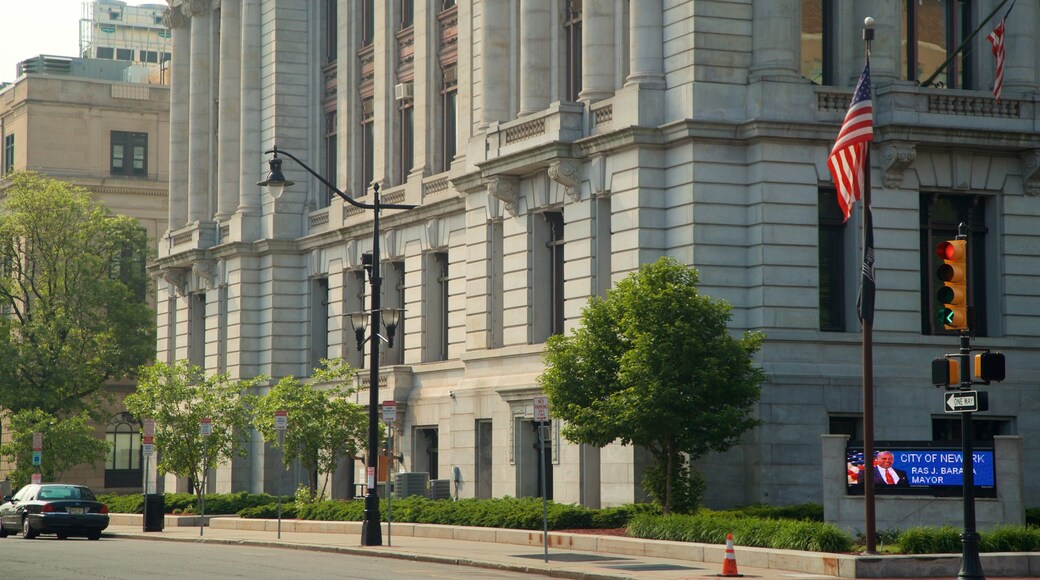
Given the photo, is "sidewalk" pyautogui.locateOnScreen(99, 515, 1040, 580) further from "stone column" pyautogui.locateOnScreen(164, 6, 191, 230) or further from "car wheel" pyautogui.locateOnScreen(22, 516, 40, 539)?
"stone column" pyautogui.locateOnScreen(164, 6, 191, 230)

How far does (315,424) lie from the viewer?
5338 cm

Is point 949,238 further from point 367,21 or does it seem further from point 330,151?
point 330,151

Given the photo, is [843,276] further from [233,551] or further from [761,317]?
[233,551]

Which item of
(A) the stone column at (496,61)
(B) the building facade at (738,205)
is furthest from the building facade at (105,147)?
(A) the stone column at (496,61)

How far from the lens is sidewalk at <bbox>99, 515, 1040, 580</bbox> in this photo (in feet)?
96.2

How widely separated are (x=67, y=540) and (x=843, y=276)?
72.7 feet

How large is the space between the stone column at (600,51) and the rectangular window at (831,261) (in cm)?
683

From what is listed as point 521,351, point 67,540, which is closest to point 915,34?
point 521,351

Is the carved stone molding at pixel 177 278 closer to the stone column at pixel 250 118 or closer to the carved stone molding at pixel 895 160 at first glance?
the stone column at pixel 250 118

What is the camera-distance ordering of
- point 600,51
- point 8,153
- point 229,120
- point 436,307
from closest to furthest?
point 600,51
point 436,307
point 229,120
point 8,153

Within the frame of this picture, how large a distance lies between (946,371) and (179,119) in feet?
184

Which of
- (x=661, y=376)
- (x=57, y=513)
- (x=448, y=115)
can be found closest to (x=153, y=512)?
(x=57, y=513)

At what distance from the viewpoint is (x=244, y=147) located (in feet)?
227

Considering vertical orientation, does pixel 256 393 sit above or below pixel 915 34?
below
